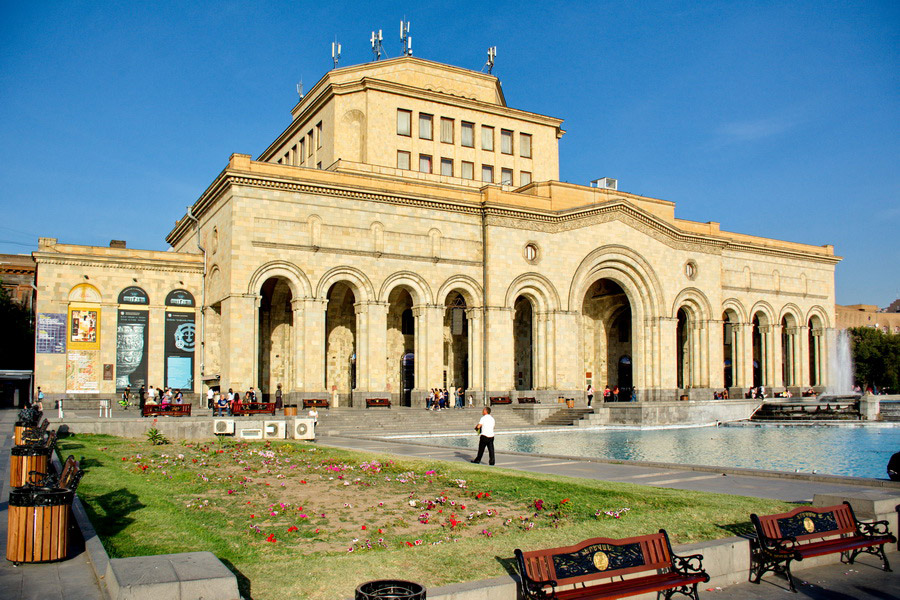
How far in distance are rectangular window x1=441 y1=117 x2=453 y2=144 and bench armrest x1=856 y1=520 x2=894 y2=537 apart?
36.0 metres

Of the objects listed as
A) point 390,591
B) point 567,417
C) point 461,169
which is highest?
point 461,169

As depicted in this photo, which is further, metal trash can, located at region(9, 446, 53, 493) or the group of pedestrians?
the group of pedestrians

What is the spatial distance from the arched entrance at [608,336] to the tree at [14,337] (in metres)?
38.5

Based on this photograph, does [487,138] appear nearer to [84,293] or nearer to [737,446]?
[84,293]

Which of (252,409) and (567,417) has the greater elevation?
(252,409)

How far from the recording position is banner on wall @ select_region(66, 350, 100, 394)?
111 feet

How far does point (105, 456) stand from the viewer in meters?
16.7

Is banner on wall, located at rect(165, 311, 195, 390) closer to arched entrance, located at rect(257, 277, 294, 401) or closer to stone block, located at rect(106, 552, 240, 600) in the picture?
arched entrance, located at rect(257, 277, 294, 401)

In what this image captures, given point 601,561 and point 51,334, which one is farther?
point 51,334

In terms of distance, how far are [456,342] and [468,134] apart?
40.1 ft

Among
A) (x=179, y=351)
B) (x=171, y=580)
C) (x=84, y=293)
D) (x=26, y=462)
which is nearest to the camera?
(x=171, y=580)

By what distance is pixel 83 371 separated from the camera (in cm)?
3406

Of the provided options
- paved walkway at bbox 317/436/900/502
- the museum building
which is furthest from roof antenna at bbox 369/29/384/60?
paved walkway at bbox 317/436/900/502

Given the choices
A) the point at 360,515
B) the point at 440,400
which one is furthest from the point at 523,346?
the point at 360,515
